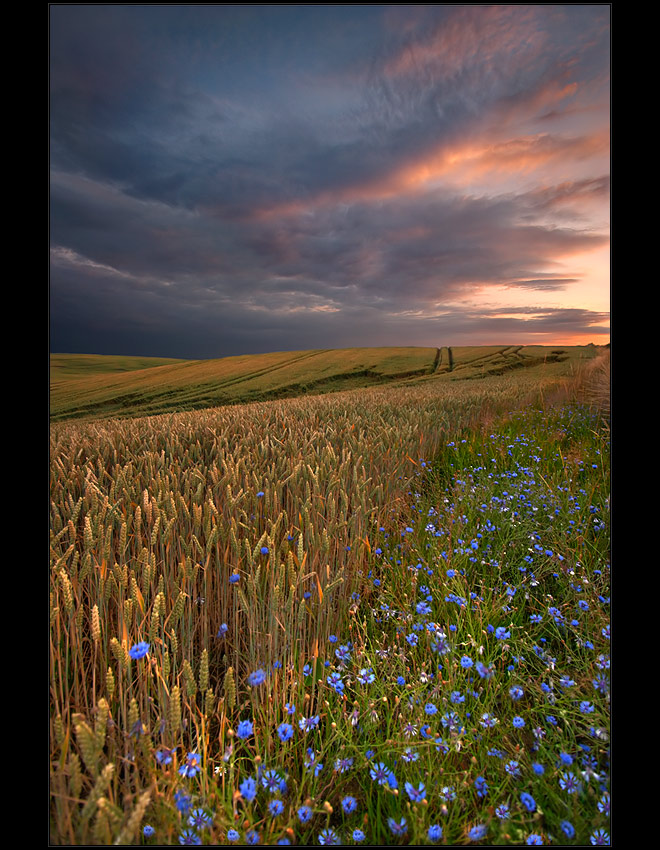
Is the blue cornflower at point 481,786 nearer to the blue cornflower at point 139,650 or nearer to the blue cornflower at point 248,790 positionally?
the blue cornflower at point 248,790

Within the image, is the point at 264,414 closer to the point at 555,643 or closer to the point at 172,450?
the point at 172,450

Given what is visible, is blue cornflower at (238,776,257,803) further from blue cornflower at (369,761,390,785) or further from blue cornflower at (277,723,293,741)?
blue cornflower at (369,761,390,785)

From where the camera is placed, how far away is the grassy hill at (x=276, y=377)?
27.2 meters

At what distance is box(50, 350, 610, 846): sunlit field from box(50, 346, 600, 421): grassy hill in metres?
22.4

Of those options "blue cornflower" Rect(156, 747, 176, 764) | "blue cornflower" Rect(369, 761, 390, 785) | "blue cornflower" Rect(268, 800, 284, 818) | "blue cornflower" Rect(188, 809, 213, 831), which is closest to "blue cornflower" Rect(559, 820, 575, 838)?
"blue cornflower" Rect(369, 761, 390, 785)

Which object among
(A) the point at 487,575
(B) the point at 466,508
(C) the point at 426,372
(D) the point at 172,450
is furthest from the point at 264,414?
(C) the point at 426,372

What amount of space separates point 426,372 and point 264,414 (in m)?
27.9

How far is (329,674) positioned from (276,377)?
1262 inches

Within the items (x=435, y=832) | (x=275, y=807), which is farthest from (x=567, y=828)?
(x=275, y=807)

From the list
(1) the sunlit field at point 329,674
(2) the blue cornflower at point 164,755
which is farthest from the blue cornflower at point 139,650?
(2) the blue cornflower at point 164,755

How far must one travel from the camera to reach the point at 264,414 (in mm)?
6520

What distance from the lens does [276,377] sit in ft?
108

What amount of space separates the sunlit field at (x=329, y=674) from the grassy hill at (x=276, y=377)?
73.5ft

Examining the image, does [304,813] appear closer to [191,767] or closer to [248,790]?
[248,790]
